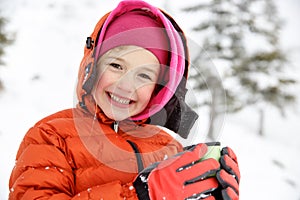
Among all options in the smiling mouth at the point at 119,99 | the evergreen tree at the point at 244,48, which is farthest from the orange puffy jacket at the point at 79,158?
the evergreen tree at the point at 244,48

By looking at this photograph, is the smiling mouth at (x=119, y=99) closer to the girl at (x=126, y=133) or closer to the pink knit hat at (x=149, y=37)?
the girl at (x=126, y=133)

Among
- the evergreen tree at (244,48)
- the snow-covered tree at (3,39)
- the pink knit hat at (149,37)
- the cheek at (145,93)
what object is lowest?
the evergreen tree at (244,48)

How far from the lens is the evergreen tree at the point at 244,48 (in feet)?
30.9

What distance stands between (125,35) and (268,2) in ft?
33.9

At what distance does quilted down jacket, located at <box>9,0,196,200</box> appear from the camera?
1448mm

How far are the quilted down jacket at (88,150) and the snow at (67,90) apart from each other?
2.30 meters

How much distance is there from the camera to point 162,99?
75.4 inches

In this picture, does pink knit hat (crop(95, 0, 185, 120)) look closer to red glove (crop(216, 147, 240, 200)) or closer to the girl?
the girl

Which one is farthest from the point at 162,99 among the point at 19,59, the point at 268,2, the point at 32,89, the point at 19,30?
the point at 268,2

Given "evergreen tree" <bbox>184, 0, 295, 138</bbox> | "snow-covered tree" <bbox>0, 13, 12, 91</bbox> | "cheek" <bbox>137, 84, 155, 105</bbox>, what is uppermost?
"snow-covered tree" <bbox>0, 13, 12, 91</bbox>

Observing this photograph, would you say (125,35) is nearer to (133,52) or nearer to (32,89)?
(133,52)

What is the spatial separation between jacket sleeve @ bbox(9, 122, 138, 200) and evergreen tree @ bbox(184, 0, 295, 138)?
8132 millimetres

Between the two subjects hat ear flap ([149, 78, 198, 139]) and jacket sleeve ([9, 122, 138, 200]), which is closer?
jacket sleeve ([9, 122, 138, 200])

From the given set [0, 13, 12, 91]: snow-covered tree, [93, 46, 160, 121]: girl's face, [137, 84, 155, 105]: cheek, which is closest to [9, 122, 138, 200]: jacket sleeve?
[93, 46, 160, 121]: girl's face
